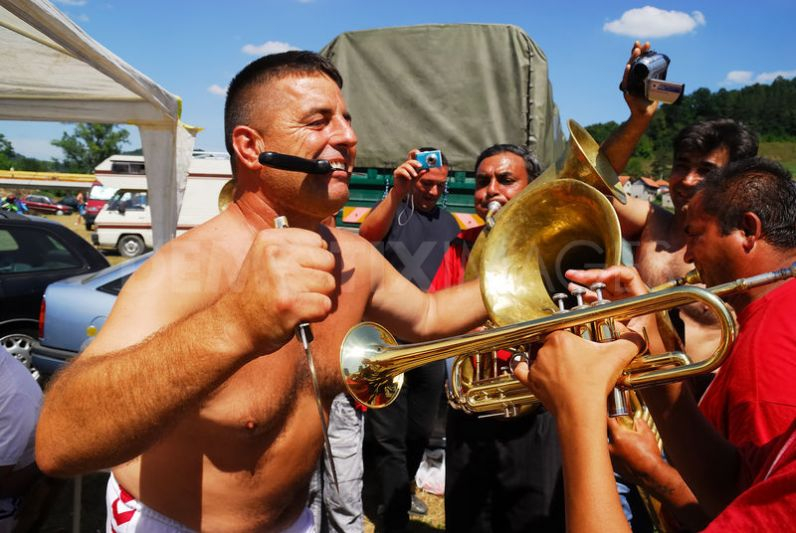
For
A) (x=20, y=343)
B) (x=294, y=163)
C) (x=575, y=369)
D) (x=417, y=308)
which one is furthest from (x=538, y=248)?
(x=20, y=343)

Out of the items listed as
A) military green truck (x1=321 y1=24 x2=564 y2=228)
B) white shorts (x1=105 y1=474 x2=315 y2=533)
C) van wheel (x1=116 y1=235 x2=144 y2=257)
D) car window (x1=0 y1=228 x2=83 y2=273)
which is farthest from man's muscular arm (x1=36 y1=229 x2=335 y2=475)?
van wheel (x1=116 y1=235 x2=144 y2=257)

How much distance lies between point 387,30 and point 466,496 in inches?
202

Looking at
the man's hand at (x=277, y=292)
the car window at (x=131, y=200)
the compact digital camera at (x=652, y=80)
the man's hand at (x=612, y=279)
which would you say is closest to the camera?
the man's hand at (x=277, y=292)

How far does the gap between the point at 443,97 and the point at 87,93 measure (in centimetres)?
378

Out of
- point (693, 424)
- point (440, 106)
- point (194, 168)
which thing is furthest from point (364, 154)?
point (194, 168)

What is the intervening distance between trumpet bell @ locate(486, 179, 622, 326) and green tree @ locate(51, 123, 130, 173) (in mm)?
88932

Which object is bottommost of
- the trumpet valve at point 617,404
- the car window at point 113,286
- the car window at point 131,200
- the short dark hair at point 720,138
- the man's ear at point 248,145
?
the trumpet valve at point 617,404

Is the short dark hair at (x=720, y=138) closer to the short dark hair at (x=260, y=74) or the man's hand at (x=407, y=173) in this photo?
the man's hand at (x=407, y=173)

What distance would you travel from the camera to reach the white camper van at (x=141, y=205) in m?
15.8

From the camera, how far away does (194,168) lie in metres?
15.8

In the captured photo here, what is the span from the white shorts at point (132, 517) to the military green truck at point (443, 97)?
4.53 m

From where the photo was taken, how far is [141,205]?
18.1 meters

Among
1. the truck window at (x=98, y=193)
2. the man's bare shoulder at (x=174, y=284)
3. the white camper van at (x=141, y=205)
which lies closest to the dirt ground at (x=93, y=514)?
the man's bare shoulder at (x=174, y=284)

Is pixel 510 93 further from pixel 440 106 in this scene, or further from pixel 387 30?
pixel 387 30
